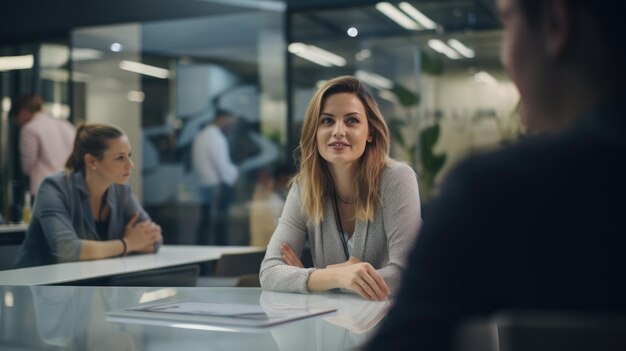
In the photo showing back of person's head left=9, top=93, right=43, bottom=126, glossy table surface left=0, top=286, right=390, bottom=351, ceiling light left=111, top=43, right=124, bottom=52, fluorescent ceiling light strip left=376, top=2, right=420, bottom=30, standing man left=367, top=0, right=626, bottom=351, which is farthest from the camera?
ceiling light left=111, top=43, right=124, bottom=52

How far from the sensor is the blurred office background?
7449 mm

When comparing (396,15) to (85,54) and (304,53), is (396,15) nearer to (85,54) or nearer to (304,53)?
(304,53)

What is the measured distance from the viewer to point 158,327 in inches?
60.6

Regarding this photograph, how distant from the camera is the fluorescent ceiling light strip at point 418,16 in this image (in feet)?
24.5

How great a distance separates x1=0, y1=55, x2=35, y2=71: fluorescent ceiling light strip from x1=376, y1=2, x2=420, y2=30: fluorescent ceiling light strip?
349 cm

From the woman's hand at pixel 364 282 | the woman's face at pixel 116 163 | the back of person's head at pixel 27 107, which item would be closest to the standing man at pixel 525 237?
the woman's hand at pixel 364 282

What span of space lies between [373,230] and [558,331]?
218 cm

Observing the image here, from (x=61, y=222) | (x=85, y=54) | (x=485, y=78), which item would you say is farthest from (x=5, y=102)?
(x=485, y=78)

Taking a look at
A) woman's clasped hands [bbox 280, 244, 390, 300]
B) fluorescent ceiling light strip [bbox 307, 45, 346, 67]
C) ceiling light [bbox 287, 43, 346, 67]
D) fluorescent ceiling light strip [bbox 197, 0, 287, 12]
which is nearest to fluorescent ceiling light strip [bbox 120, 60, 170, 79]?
fluorescent ceiling light strip [bbox 197, 0, 287, 12]

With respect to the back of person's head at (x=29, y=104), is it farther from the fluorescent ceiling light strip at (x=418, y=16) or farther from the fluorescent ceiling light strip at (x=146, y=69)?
the fluorescent ceiling light strip at (x=418, y=16)

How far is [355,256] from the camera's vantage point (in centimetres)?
283

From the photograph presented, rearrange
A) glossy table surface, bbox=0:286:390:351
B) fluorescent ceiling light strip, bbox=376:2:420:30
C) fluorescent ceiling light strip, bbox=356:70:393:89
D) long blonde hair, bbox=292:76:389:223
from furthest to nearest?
1. fluorescent ceiling light strip, bbox=356:70:393:89
2. fluorescent ceiling light strip, bbox=376:2:420:30
3. long blonde hair, bbox=292:76:389:223
4. glossy table surface, bbox=0:286:390:351

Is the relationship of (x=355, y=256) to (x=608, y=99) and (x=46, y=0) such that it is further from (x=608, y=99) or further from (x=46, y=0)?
(x=46, y=0)

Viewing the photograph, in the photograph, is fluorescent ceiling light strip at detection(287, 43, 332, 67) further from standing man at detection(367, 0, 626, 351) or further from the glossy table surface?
standing man at detection(367, 0, 626, 351)
